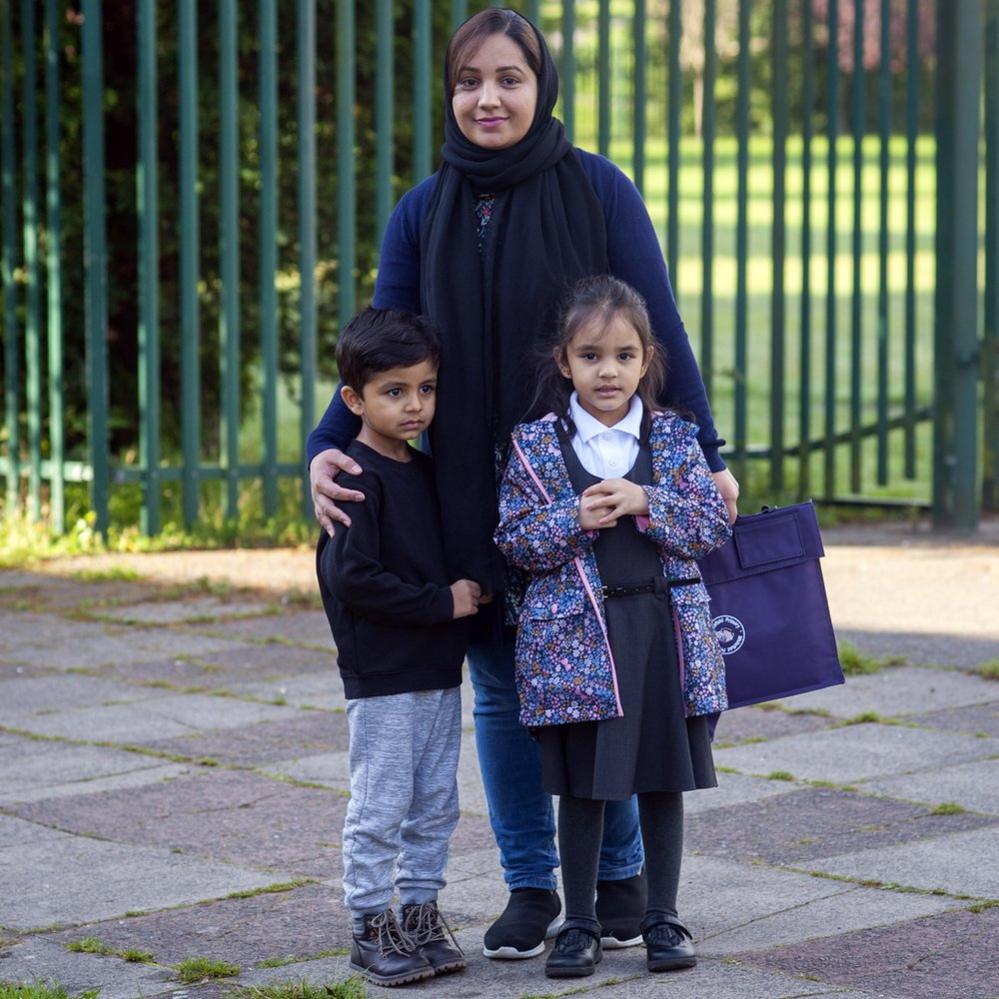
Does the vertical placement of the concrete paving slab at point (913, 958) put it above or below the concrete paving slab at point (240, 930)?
above

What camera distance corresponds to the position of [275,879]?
159 inches

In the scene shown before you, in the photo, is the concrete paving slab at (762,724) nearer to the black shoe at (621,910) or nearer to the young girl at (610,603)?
the black shoe at (621,910)

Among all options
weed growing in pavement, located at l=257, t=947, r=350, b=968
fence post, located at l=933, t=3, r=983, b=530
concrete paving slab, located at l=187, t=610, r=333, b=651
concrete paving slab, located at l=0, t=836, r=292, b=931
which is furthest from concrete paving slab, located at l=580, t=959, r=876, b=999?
fence post, located at l=933, t=3, r=983, b=530

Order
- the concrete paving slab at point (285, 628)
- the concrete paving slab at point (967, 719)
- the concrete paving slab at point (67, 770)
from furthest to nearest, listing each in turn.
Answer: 1. the concrete paving slab at point (285, 628)
2. the concrete paving slab at point (967, 719)
3. the concrete paving slab at point (67, 770)

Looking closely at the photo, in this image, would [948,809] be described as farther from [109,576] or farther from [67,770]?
[109,576]

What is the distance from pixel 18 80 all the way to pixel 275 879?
19.9 ft

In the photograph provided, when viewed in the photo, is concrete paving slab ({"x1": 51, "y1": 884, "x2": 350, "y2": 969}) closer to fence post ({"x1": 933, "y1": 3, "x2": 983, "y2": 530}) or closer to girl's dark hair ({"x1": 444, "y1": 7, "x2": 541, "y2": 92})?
girl's dark hair ({"x1": 444, "y1": 7, "x2": 541, "y2": 92})

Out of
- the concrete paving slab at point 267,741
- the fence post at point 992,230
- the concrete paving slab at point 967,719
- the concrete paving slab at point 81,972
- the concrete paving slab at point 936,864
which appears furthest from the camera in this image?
the fence post at point 992,230

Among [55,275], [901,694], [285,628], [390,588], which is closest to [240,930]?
[390,588]

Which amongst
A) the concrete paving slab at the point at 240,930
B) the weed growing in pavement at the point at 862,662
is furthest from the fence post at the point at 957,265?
the concrete paving slab at the point at 240,930

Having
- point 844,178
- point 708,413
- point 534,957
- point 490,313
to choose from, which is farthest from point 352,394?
point 844,178

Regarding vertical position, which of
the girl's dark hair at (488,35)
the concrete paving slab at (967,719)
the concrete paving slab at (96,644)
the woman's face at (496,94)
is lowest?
the concrete paving slab at (967,719)

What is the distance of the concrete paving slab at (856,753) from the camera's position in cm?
486

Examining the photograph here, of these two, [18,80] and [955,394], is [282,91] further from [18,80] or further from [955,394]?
[955,394]
